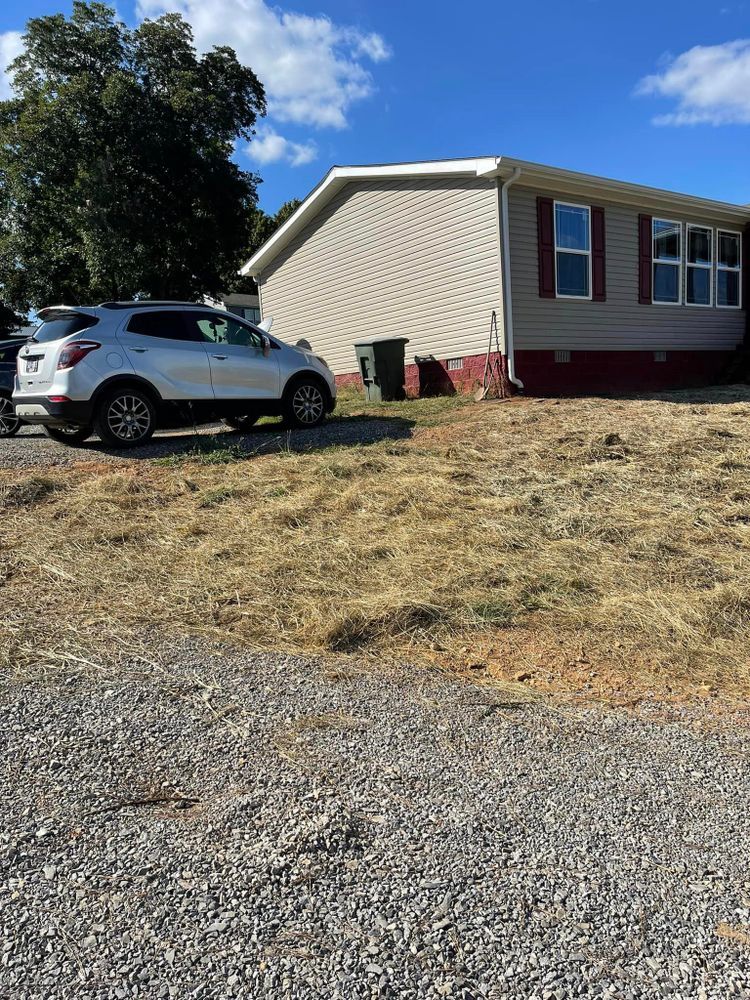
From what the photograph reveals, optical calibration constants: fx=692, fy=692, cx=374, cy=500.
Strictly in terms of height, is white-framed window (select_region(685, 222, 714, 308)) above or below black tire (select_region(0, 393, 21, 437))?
above

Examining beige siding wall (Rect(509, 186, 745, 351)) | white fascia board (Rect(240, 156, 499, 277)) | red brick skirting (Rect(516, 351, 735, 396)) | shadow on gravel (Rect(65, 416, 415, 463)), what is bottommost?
shadow on gravel (Rect(65, 416, 415, 463))

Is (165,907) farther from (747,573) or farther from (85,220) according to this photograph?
(85,220)

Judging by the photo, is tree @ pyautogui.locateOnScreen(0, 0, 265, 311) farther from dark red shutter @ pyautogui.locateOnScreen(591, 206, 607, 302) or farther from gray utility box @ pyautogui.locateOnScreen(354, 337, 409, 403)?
dark red shutter @ pyautogui.locateOnScreen(591, 206, 607, 302)

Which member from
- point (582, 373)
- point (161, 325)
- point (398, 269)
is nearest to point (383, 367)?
point (398, 269)

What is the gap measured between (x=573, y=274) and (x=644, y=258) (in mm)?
2151

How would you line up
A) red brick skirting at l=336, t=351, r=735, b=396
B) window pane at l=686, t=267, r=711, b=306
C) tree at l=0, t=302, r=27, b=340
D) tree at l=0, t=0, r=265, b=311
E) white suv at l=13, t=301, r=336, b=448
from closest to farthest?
white suv at l=13, t=301, r=336, b=448, red brick skirting at l=336, t=351, r=735, b=396, window pane at l=686, t=267, r=711, b=306, tree at l=0, t=0, r=265, b=311, tree at l=0, t=302, r=27, b=340

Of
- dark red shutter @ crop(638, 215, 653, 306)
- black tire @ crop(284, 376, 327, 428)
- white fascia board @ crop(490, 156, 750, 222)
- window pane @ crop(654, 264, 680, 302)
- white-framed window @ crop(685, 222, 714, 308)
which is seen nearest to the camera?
black tire @ crop(284, 376, 327, 428)

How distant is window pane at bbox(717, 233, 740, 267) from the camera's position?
16016 mm

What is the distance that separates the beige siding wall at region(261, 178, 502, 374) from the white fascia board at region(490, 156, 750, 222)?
25.9 inches

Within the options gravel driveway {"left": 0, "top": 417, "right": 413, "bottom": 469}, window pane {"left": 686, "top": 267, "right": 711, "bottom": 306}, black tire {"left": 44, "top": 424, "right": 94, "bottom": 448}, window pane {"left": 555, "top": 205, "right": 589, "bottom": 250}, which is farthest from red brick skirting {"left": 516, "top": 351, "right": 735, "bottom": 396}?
black tire {"left": 44, "top": 424, "right": 94, "bottom": 448}

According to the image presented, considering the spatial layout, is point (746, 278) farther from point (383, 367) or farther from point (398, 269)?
point (383, 367)

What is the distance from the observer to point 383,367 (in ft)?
43.2

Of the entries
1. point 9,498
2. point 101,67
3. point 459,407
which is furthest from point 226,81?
point 9,498

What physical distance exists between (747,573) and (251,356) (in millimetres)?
6529
